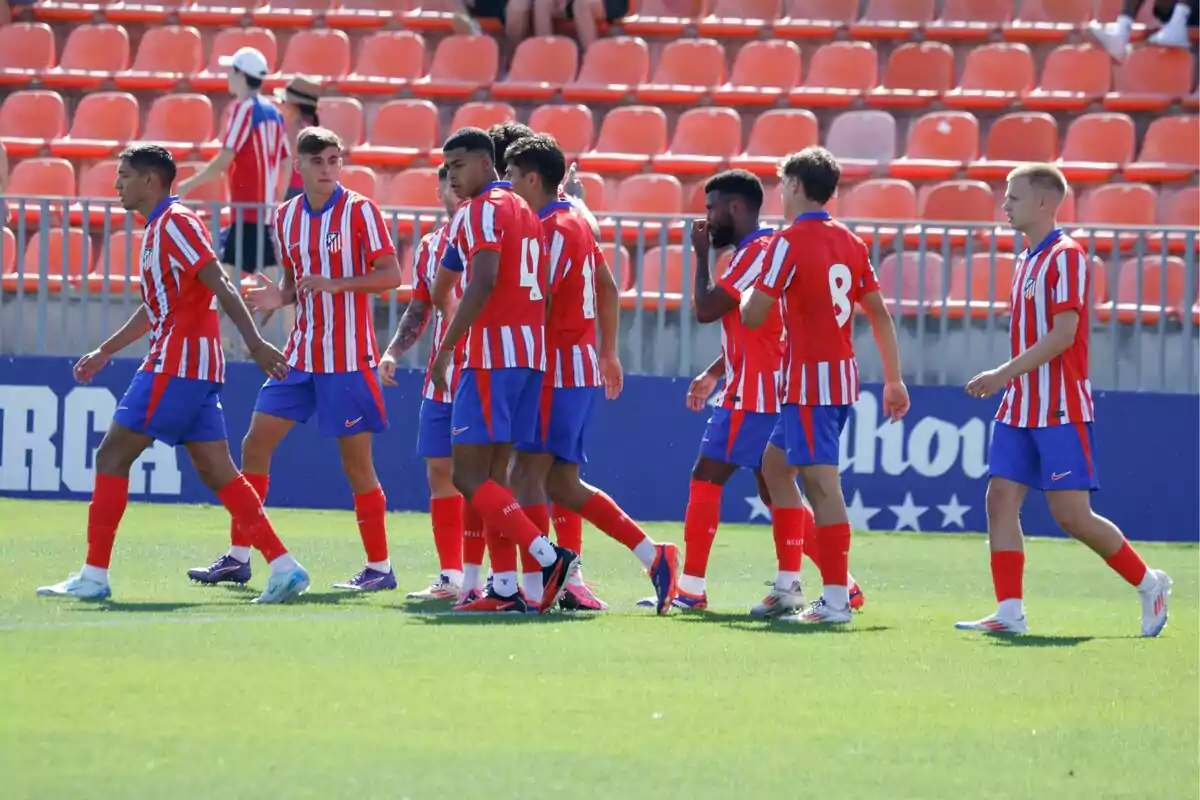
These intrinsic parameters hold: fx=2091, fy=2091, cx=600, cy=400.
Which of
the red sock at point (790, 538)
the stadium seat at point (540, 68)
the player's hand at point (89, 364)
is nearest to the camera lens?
the red sock at point (790, 538)

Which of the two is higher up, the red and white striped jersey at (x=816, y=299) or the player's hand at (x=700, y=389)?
the red and white striped jersey at (x=816, y=299)

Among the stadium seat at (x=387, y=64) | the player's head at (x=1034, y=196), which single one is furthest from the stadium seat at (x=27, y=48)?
the player's head at (x=1034, y=196)

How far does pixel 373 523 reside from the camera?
9508 millimetres

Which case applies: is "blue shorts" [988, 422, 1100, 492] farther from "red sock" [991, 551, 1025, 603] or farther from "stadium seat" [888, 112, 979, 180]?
"stadium seat" [888, 112, 979, 180]

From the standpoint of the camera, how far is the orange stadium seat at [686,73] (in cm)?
1742

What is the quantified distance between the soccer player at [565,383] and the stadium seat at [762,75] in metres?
8.79

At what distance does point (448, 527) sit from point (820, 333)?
82.4 inches

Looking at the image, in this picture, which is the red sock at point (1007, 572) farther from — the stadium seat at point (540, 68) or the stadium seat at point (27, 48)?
the stadium seat at point (27, 48)

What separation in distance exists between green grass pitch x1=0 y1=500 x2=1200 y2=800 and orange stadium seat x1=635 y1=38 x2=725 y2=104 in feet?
27.6

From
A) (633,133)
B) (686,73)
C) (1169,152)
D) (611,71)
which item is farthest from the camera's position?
(611,71)

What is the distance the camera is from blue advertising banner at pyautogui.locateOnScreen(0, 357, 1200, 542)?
44.1ft

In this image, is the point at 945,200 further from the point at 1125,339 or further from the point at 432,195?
the point at 432,195

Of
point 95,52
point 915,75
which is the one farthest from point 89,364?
point 95,52

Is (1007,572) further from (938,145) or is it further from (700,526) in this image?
(938,145)
